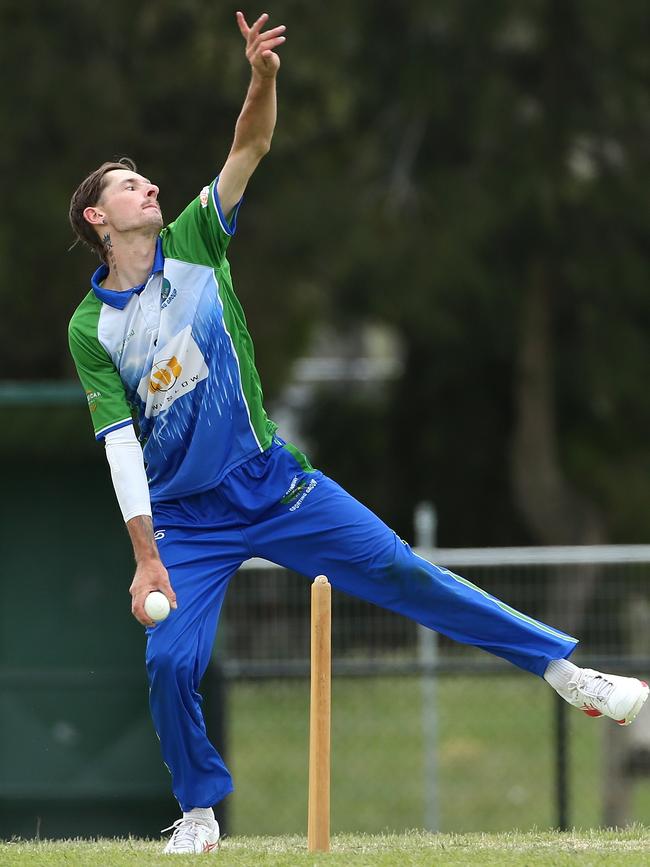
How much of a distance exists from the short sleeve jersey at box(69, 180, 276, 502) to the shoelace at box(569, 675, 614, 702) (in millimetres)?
1414

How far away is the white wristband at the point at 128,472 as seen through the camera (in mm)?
5328

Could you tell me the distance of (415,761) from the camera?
11.3 meters

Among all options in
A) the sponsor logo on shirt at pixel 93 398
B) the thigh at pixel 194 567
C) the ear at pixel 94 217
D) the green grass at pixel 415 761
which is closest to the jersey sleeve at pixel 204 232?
the ear at pixel 94 217

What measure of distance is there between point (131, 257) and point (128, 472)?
0.75 meters

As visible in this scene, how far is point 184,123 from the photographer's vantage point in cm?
1638

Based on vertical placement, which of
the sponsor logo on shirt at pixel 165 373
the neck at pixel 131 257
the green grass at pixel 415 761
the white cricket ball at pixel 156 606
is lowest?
the green grass at pixel 415 761

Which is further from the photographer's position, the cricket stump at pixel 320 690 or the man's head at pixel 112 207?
the man's head at pixel 112 207

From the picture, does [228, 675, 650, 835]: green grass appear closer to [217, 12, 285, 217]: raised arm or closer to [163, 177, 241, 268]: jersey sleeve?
[163, 177, 241, 268]: jersey sleeve

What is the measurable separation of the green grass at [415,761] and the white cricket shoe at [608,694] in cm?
465

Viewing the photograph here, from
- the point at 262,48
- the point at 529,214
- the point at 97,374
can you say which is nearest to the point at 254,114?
the point at 262,48

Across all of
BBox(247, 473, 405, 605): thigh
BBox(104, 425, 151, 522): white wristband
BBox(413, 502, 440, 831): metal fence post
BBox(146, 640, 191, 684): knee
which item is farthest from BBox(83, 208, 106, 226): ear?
BBox(413, 502, 440, 831): metal fence post

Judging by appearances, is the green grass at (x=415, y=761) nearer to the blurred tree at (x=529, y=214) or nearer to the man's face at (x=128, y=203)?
the man's face at (x=128, y=203)

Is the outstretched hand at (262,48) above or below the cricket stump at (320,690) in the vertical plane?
above

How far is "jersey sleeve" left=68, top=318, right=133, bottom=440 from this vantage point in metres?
5.42
